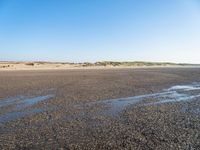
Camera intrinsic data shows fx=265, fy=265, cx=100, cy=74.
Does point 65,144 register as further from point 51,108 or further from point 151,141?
point 51,108

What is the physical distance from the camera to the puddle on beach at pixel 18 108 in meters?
14.4

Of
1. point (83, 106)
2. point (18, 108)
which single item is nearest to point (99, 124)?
point (83, 106)

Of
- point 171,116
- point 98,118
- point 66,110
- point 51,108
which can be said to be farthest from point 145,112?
point 51,108

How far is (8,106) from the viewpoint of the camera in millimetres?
17344

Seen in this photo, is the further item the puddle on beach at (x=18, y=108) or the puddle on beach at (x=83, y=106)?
the puddle on beach at (x=83, y=106)

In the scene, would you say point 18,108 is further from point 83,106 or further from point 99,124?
point 99,124

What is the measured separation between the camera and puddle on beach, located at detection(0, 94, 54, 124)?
14375 millimetres

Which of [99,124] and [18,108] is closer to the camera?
[99,124]

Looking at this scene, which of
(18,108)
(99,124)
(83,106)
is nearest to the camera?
(99,124)

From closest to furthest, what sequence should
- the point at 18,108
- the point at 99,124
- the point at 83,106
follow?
the point at 99,124, the point at 18,108, the point at 83,106

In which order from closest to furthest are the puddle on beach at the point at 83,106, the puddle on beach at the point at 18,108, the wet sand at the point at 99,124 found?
1. the wet sand at the point at 99,124
2. the puddle on beach at the point at 18,108
3. the puddle on beach at the point at 83,106

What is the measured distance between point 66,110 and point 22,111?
103 inches

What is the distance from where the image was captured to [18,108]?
1675cm

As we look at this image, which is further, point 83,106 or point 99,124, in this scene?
point 83,106
